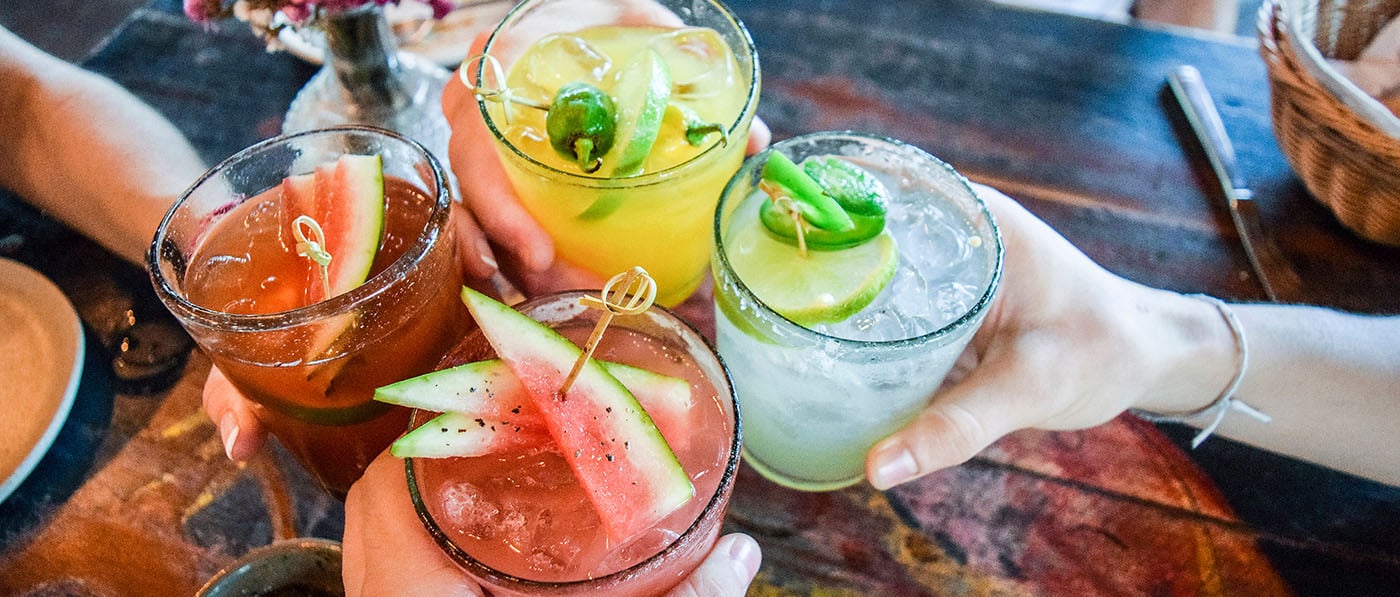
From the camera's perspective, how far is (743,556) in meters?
1.09

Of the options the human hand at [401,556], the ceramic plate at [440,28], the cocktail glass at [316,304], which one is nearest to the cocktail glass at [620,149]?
the cocktail glass at [316,304]

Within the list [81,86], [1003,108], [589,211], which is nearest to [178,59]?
[81,86]

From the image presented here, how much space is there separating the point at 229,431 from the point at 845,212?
1.00 metres

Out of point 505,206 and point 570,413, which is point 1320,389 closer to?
point 570,413

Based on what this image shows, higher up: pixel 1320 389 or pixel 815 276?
pixel 815 276

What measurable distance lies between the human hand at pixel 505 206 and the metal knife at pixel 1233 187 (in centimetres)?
105

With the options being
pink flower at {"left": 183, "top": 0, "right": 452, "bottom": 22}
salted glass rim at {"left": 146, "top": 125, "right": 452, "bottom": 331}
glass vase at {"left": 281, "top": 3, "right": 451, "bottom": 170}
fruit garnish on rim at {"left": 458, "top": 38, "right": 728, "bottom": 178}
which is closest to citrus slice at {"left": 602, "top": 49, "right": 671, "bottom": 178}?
fruit garnish on rim at {"left": 458, "top": 38, "right": 728, "bottom": 178}

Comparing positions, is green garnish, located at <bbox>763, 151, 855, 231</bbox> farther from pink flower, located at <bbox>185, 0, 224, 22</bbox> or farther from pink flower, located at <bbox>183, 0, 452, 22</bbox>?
pink flower, located at <bbox>185, 0, 224, 22</bbox>

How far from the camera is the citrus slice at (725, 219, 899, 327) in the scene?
112 centimetres

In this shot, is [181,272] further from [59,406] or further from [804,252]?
[804,252]

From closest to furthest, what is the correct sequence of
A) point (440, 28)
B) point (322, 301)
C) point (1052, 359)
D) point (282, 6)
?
1. point (322, 301)
2. point (1052, 359)
3. point (282, 6)
4. point (440, 28)

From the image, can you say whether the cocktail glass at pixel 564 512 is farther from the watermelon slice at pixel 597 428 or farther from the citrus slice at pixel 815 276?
the citrus slice at pixel 815 276

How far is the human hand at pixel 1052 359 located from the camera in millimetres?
1235

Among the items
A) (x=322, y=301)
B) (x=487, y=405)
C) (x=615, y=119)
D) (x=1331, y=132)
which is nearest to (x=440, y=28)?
(x=615, y=119)
